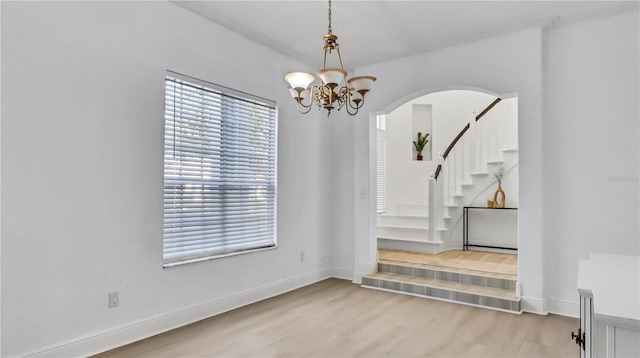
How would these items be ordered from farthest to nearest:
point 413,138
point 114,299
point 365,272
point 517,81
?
point 413,138, point 365,272, point 517,81, point 114,299

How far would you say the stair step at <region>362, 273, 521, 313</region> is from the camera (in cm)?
403

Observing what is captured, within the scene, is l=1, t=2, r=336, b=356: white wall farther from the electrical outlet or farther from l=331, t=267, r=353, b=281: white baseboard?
l=331, t=267, r=353, b=281: white baseboard

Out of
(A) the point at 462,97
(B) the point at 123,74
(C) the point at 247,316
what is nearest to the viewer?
(B) the point at 123,74

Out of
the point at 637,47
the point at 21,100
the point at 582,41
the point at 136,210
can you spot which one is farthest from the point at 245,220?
the point at 637,47

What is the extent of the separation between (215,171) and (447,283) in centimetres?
303

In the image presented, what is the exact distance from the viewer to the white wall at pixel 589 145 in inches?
143

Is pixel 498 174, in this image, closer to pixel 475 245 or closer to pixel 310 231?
pixel 475 245

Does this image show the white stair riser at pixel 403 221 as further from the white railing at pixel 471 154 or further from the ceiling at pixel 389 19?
the ceiling at pixel 389 19

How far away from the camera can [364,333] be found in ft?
11.1

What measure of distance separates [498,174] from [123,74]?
5874mm

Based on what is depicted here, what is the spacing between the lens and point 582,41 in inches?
153

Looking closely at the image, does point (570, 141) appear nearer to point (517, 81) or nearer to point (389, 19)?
point (517, 81)

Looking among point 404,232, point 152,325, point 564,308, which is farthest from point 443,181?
point 152,325

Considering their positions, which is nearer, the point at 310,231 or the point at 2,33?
the point at 2,33
